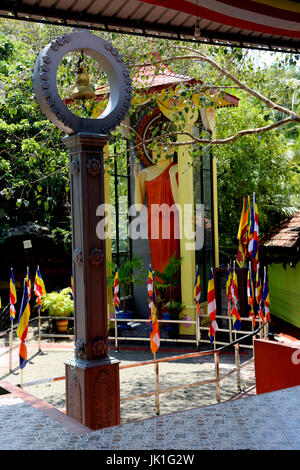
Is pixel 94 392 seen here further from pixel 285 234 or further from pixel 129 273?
pixel 285 234

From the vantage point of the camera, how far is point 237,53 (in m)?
8.53

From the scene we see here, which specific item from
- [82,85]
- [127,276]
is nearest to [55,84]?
[82,85]

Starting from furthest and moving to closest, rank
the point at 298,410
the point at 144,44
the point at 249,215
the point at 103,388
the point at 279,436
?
the point at 249,215 < the point at 144,44 < the point at 103,388 < the point at 298,410 < the point at 279,436

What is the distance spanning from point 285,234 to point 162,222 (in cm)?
329

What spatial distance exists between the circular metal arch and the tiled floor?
2685mm

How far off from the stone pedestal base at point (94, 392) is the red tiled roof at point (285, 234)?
8.79 metres

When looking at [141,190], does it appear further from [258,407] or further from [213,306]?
[258,407]

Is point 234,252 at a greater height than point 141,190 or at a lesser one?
lesser

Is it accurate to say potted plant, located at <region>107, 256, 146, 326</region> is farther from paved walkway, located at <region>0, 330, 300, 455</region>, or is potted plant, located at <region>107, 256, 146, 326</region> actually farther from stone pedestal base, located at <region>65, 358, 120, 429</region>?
stone pedestal base, located at <region>65, 358, 120, 429</region>

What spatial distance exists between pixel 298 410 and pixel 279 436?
0.66 metres

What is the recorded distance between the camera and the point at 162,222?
1417 centimetres

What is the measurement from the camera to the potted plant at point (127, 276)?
46.7ft

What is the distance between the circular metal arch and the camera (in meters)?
4.64

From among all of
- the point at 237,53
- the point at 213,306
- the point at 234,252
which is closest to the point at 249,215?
the point at 213,306
